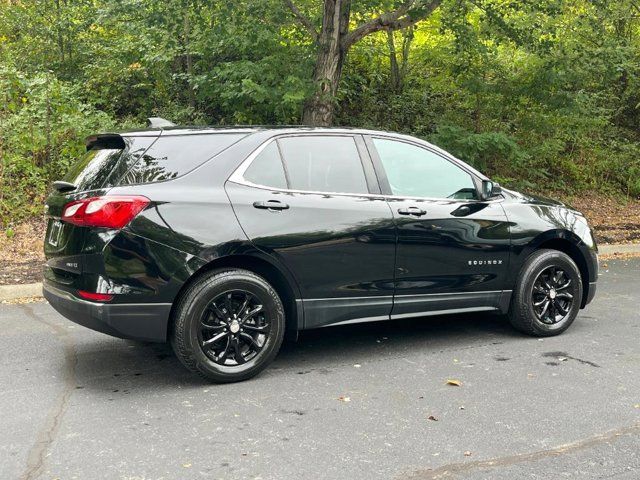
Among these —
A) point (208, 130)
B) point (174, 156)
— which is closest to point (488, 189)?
point (208, 130)

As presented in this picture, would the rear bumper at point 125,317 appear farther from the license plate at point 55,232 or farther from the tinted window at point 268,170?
the tinted window at point 268,170

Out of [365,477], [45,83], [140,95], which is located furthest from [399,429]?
[140,95]

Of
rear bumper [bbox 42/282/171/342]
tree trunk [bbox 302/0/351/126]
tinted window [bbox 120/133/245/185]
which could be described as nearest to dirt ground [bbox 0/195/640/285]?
rear bumper [bbox 42/282/171/342]

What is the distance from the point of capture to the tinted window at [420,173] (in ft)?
17.7

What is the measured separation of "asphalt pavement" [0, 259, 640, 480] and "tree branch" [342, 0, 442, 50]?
6.01 metres

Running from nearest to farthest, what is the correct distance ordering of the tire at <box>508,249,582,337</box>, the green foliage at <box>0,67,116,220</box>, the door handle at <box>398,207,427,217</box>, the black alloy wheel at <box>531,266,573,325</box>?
the door handle at <box>398,207,427,217</box> → the tire at <box>508,249,582,337</box> → the black alloy wheel at <box>531,266,573,325</box> → the green foliage at <box>0,67,116,220</box>

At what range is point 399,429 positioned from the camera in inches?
155

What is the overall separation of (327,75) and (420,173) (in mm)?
5806

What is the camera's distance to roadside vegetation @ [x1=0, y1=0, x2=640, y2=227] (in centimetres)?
1059

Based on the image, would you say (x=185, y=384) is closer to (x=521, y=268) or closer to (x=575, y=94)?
(x=521, y=268)

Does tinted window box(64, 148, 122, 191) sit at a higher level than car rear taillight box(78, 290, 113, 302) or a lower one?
higher

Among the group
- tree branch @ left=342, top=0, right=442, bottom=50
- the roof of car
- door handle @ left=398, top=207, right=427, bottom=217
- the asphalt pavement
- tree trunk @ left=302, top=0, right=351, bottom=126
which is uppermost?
tree branch @ left=342, top=0, right=442, bottom=50

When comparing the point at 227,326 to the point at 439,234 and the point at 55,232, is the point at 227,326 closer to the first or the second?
the point at 55,232

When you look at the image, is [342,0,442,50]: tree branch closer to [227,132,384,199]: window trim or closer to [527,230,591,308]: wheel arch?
[527,230,591,308]: wheel arch
